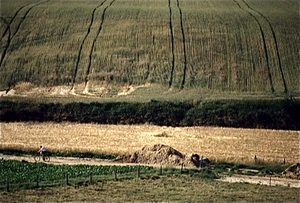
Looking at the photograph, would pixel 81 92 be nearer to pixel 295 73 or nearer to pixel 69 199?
pixel 295 73

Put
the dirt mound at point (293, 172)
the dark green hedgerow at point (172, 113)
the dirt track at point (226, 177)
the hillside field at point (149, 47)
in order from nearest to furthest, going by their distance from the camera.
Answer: the dirt track at point (226, 177) < the dirt mound at point (293, 172) < the dark green hedgerow at point (172, 113) < the hillside field at point (149, 47)

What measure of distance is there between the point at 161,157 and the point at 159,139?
17.3 ft

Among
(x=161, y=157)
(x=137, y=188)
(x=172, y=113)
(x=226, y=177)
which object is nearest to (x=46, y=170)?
(x=137, y=188)

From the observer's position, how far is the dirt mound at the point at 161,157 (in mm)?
36719

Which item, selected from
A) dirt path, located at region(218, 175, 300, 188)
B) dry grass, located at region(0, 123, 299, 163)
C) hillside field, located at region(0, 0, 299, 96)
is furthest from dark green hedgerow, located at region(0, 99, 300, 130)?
dirt path, located at region(218, 175, 300, 188)

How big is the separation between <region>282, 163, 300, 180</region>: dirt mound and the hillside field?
20.1 meters

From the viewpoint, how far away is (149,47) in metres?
61.6

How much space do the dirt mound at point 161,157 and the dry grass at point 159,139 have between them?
1729 mm

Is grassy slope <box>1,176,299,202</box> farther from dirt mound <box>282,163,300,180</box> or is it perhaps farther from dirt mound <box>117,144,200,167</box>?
dirt mound <box>117,144,200,167</box>

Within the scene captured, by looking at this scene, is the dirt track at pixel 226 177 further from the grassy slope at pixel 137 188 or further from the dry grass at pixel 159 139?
the dry grass at pixel 159 139

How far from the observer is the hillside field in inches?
2247

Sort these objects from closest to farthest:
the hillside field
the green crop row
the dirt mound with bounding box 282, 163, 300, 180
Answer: the green crop row < the dirt mound with bounding box 282, 163, 300, 180 < the hillside field

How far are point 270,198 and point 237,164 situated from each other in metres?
8.48

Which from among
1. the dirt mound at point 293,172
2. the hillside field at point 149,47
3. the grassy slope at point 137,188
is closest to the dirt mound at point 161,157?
the grassy slope at point 137,188
